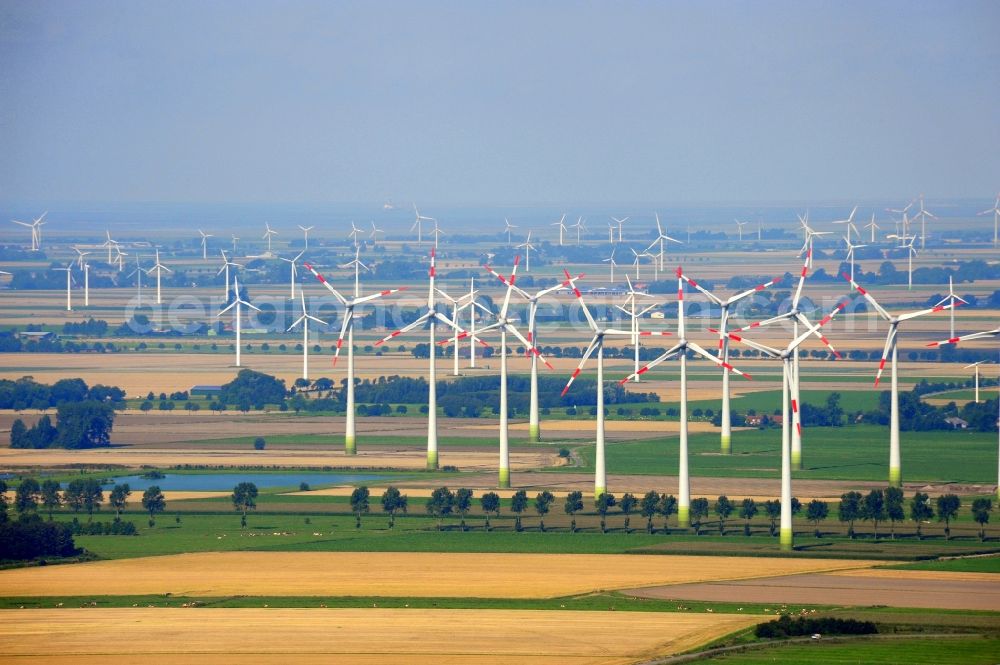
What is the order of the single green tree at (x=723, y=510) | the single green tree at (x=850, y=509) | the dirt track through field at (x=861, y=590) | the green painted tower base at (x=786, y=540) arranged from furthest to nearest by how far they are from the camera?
the single green tree at (x=723, y=510), the single green tree at (x=850, y=509), the green painted tower base at (x=786, y=540), the dirt track through field at (x=861, y=590)

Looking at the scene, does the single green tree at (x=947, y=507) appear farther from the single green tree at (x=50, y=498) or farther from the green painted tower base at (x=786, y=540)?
the single green tree at (x=50, y=498)

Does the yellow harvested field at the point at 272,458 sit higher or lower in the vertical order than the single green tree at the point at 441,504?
higher

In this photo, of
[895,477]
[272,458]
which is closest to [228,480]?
[272,458]

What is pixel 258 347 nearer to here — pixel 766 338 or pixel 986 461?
pixel 766 338

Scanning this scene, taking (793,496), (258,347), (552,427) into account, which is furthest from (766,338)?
(793,496)

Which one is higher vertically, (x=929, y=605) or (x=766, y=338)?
(x=766, y=338)

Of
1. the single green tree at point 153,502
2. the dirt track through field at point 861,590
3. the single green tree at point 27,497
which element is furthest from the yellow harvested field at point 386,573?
the single green tree at point 27,497
